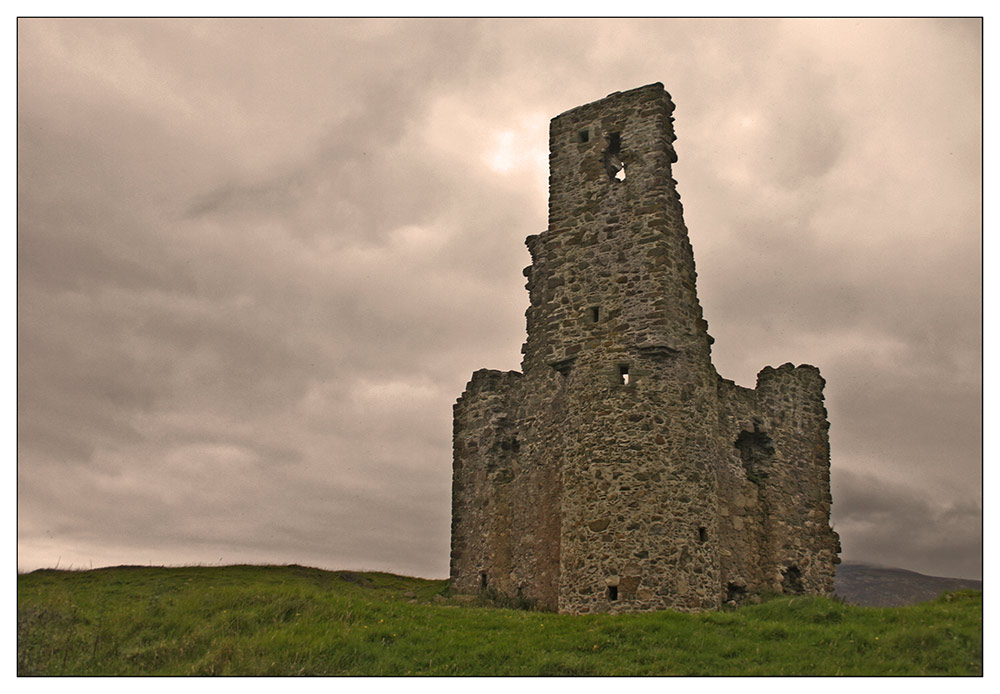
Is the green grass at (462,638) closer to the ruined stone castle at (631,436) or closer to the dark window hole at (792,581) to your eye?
the ruined stone castle at (631,436)

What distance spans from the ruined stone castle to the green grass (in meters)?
2.56

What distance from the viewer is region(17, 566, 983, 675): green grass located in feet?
52.3

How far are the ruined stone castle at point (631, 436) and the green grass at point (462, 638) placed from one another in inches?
101

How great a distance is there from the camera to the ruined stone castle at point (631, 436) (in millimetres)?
22219

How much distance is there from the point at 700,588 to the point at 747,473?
4.84 meters

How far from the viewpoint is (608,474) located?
2272 cm

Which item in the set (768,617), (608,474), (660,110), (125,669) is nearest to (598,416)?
(608,474)

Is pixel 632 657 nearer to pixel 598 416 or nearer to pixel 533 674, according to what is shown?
pixel 533 674

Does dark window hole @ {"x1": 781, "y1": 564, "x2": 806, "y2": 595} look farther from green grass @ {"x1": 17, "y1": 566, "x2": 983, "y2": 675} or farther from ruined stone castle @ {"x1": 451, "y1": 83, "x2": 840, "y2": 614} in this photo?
green grass @ {"x1": 17, "y1": 566, "x2": 983, "y2": 675}

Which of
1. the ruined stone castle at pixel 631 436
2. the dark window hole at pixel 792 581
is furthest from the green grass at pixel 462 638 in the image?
the dark window hole at pixel 792 581

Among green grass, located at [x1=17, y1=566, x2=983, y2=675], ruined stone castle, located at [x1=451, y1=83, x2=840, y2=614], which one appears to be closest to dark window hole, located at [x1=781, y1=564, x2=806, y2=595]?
ruined stone castle, located at [x1=451, y1=83, x2=840, y2=614]

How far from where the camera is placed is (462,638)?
699 inches

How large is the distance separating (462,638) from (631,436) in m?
7.01

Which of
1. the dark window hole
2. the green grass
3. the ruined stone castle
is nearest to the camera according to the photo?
the green grass
